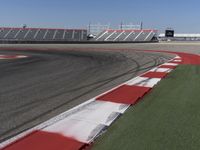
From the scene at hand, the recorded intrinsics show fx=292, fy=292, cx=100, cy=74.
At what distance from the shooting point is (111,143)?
3434mm

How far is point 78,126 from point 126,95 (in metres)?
2.23

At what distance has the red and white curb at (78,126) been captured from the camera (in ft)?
11.3

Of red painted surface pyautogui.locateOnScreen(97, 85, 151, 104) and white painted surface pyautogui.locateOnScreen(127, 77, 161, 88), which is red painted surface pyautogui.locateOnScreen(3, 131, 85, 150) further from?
white painted surface pyautogui.locateOnScreen(127, 77, 161, 88)

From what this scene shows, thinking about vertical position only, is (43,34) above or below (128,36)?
above

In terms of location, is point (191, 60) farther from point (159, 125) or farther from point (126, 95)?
point (159, 125)

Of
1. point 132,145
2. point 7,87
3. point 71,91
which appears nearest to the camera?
point 132,145

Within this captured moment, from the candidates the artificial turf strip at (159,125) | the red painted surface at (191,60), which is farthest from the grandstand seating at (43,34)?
the artificial turf strip at (159,125)

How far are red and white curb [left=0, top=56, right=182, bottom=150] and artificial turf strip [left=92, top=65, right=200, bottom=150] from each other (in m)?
0.17

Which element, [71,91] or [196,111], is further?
[71,91]

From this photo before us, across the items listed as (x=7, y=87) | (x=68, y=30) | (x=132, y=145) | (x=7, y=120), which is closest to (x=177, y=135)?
(x=132, y=145)

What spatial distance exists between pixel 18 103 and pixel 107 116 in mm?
1917

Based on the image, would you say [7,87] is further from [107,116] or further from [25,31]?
[25,31]

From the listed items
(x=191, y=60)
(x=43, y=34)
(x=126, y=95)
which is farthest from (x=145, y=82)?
(x=43, y=34)

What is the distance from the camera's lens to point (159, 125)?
412 cm
